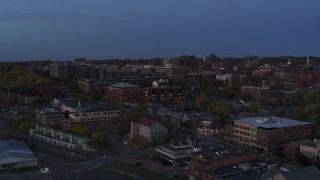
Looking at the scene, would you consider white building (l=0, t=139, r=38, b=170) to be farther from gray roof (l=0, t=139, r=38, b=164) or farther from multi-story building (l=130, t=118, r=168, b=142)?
multi-story building (l=130, t=118, r=168, b=142)

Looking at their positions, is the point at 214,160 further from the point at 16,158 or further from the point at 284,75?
the point at 284,75

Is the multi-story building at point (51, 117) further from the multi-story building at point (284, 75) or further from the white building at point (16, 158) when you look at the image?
the multi-story building at point (284, 75)

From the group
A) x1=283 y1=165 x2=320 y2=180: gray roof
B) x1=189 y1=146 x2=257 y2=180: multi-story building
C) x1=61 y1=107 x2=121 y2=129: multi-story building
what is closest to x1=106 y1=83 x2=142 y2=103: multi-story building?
x1=61 y1=107 x2=121 y2=129: multi-story building

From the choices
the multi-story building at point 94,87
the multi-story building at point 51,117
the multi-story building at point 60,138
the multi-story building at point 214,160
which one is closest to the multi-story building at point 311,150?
the multi-story building at point 214,160

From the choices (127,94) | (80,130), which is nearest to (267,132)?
(80,130)

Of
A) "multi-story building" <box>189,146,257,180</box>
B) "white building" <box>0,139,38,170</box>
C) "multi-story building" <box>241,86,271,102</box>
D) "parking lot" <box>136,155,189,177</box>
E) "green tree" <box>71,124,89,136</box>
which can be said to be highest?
"multi-story building" <box>241,86,271,102</box>

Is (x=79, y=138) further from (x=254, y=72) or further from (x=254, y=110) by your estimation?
(x=254, y=72)

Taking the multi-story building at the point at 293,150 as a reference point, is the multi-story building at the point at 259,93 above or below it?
above
